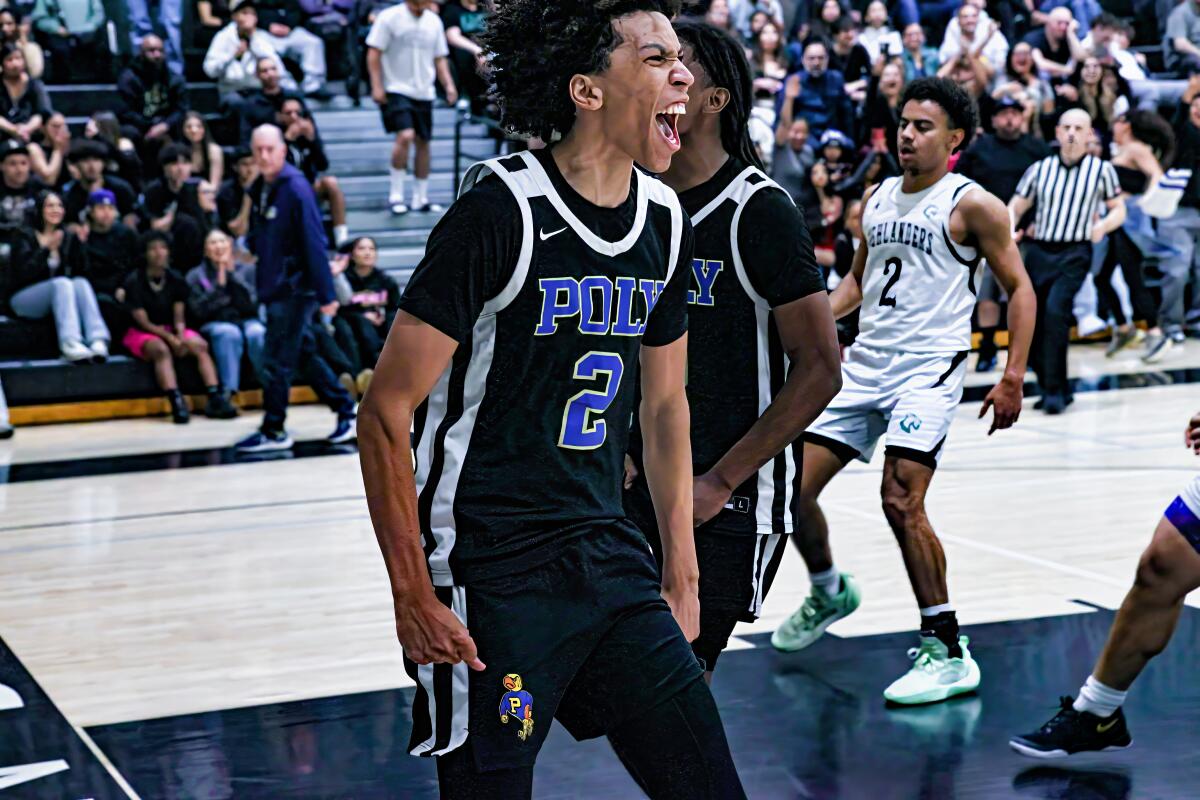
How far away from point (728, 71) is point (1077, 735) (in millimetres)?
2135

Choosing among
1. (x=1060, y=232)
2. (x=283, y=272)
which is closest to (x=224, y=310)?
(x=283, y=272)

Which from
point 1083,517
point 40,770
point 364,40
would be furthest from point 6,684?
point 364,40

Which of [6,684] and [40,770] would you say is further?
[6,684]

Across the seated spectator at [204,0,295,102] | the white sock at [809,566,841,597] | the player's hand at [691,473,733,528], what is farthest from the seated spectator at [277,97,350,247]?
the player's hand at [691,473,733,528]

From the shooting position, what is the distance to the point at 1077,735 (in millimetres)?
4891

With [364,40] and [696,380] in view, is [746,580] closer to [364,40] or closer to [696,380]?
[696,380]

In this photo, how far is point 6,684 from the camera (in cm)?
598

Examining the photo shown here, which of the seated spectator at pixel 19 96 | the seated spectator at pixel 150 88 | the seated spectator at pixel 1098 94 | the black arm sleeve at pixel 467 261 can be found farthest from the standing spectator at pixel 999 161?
the black arm sleeve at pixel 467 261

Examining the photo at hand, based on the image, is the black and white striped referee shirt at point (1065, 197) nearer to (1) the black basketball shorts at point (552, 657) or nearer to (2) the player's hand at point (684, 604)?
(2) the player's hand at point (684, 604)

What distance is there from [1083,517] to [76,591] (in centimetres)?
456

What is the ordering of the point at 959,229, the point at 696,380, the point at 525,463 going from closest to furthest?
the point at 525,463 < the point at 696,380 < the point at 959,229

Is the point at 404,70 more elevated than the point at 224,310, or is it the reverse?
the point at 404,70

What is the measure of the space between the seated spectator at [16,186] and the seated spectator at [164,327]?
0.84 metres

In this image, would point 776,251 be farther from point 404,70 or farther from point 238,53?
point 238,53
